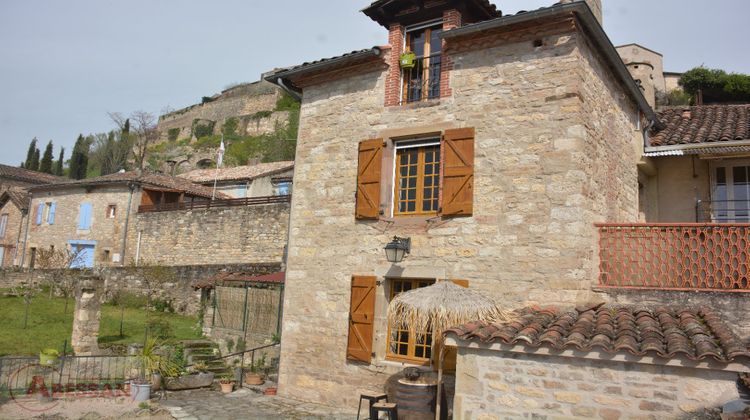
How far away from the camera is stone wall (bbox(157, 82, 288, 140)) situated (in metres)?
53.2

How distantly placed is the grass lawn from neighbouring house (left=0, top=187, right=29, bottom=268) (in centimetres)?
1297

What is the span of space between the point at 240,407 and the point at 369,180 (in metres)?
4.58

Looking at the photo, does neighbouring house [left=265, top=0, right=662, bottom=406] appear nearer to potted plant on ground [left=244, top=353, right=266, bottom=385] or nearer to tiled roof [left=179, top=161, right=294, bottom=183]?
potted plant on ground [left=244, top=353, right=266, bottom=385]

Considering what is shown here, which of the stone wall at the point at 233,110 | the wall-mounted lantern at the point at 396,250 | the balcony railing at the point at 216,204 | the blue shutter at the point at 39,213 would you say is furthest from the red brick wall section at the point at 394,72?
the stone wall at the point at 233,110

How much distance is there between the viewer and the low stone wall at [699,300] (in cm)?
714

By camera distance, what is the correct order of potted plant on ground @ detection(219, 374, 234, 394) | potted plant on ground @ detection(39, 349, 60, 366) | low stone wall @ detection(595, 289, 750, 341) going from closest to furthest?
1. low stone wall @ detection(595, 289, 750, 341)
2. potted plant on ground @ detection(39, 349, 60, 366)
3. potted plant on ground @ detection(219, 374, 234, 394)

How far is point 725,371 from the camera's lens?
17.7 ft

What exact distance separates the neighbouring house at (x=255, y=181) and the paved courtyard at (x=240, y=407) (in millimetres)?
17727

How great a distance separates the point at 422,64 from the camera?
971 centimetres

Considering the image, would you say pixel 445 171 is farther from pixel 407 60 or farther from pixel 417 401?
pixel 417 401

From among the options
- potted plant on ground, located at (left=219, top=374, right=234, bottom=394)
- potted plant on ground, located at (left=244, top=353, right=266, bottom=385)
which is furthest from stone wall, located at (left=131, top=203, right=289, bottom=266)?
potted plant on ground, located at (left=219, top=374, right=234, bottom=394)

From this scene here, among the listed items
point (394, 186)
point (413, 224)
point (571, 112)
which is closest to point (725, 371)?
point (571, 112)

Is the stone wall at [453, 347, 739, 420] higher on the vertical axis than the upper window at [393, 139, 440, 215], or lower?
lower

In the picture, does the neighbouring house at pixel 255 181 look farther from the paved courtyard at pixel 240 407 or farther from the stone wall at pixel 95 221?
the paved courtyard at pixel 240 407
